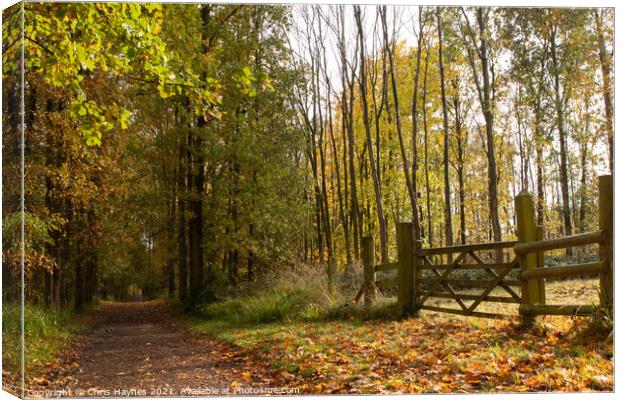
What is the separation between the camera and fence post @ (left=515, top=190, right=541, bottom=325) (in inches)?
222

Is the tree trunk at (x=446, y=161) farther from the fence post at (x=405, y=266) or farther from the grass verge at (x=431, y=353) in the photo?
the grass verge at (x=431, y=353)

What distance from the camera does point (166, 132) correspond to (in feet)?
34.5

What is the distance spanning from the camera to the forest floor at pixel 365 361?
402cm

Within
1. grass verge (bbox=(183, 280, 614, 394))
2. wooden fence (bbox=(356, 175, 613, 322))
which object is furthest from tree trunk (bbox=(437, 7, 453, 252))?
grass verge (bbox=(183, 280, 614, 394))

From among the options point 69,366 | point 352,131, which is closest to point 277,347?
point 69,366

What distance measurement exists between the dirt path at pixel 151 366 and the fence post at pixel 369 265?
276 cm

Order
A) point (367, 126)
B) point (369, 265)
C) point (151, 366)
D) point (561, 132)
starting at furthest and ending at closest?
point (369, 265) < point (367, 126) < point (561, 132) < point (151, 366)

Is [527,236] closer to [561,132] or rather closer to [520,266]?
[520,266]

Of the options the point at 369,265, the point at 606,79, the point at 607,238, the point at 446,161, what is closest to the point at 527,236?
the point at 607,238

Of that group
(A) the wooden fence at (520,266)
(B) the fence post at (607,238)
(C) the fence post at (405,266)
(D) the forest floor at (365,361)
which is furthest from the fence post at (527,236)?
(C) the fence post at (405,266)

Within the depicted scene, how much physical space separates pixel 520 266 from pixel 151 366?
423 centimetres

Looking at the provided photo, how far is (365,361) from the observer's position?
4.97 meters

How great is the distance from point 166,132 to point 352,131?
4437 millimetres

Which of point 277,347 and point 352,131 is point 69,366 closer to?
point 277,347
